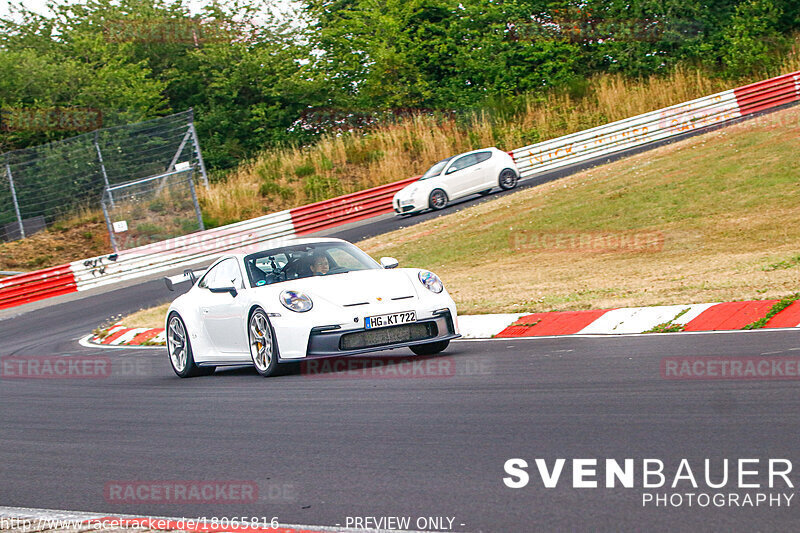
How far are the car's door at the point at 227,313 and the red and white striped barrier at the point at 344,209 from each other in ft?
50.1

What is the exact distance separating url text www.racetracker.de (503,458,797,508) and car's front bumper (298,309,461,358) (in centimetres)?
424

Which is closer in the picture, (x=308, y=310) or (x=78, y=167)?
(x=308, y=310)

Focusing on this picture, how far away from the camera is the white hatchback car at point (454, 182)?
2881cm

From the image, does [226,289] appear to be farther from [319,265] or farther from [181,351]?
[181,351]

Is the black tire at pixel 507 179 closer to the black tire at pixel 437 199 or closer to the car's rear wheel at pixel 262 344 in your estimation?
the black tire at pixel 437 199

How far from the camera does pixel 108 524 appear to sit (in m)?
4.73

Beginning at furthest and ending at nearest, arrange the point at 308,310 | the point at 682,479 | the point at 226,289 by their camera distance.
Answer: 1. the point at 226,289
2. the point at 308,310
3. the point at 682,479

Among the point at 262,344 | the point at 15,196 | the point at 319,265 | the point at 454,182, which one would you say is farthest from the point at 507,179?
the point at 262,344

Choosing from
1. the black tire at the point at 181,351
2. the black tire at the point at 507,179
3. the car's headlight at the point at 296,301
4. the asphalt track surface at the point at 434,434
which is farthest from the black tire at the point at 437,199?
the car's headlight at the point at 296,301

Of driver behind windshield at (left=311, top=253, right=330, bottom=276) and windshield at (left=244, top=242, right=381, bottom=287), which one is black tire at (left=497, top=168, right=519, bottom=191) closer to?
windshield at (left=244, top=242, right=381, bottom=287)

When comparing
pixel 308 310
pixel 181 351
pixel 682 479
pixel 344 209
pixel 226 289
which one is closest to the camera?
pixel 682 479

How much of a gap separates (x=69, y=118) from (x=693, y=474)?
125 feet

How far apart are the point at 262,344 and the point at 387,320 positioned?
1.31 m

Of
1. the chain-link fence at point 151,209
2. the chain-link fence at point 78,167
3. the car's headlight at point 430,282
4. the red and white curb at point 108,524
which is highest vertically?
the chain-link fence at point 78,167
